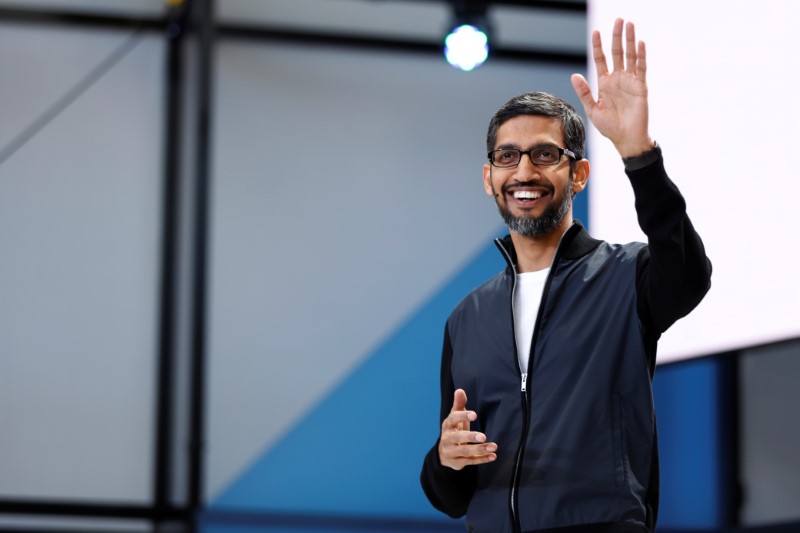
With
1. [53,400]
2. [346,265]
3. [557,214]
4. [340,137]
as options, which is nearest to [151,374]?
[53,400]

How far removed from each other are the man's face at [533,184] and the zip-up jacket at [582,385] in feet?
0.18

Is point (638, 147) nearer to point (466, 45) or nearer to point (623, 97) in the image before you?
Answer: point (623, 97)

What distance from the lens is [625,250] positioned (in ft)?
5.96

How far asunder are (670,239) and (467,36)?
10.4 ft

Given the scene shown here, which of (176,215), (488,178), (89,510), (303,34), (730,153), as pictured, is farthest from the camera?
(303,34)

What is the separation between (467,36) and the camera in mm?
4617

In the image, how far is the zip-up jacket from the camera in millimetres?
1612

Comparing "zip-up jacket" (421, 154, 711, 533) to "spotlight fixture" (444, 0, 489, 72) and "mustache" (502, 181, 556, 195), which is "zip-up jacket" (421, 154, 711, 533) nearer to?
"mustache" (502, 181, 556, 195)

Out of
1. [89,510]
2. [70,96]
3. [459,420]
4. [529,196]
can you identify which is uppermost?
[70,96]

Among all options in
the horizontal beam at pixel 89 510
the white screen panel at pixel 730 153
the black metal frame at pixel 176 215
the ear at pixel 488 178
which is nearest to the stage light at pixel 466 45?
the black metal frame at pixel 176 215

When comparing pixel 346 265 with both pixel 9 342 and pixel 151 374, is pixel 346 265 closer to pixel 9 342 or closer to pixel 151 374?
pixel 151 374

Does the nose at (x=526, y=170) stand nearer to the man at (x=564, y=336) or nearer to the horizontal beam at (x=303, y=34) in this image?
the man at (x=564, y=336)

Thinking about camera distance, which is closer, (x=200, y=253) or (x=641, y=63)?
(x=641, y=63)

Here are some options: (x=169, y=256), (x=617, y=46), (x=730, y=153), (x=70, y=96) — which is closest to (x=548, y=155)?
(x=617, y=46)
